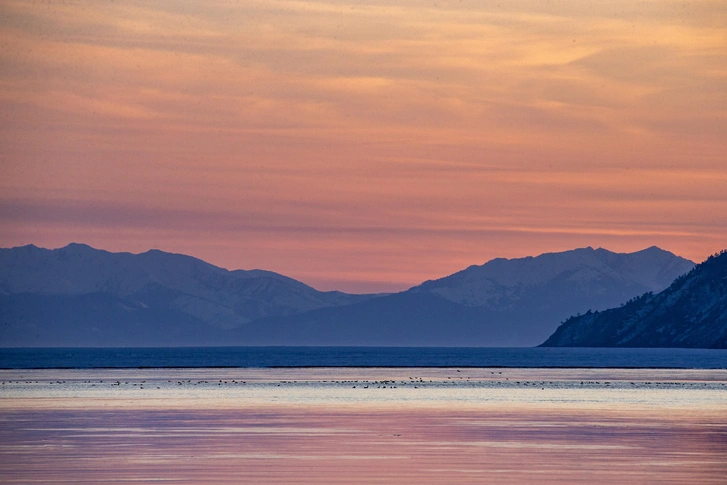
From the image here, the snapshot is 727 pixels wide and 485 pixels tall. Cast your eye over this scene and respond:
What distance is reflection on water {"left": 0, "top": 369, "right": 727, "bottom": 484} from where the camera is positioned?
4281 centimetres

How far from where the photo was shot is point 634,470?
43.7 metres

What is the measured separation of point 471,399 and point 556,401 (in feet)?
21.2

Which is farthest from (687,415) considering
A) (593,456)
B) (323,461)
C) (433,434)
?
(323,461)

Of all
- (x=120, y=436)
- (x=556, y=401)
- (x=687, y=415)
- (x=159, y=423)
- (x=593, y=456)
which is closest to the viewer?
(x=593, y=456)

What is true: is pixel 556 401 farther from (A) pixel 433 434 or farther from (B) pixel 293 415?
(A) pixel 433 434

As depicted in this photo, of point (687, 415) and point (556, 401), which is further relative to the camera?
point (556, 401)

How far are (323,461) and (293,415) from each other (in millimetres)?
26438

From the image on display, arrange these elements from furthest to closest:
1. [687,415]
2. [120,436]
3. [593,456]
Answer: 1. [687,415]
2. [120,436]
3. [593,456]

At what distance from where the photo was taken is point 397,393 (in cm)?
10688

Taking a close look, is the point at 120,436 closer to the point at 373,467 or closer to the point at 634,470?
the point at 373,467

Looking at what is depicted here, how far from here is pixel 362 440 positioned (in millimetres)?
54844

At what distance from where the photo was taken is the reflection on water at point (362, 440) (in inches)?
1686

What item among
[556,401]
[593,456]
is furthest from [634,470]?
[556,401]

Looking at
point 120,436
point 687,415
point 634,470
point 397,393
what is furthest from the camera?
point 397,393
